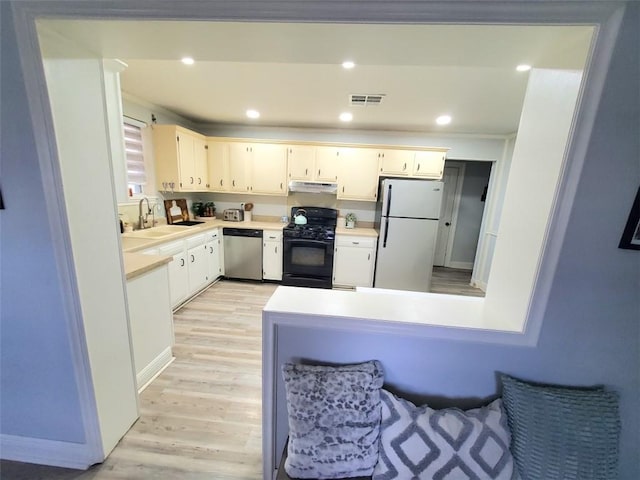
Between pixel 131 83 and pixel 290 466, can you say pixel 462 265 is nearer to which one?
pixel 290 466

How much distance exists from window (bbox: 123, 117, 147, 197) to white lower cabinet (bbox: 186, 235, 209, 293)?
91cm

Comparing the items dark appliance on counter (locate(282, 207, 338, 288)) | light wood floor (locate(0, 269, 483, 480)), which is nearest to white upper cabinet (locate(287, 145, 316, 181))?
dark appliance on counter (locate(282, 207, 338, 288))

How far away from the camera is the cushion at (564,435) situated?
880 mm

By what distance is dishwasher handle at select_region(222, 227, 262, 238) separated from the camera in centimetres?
378

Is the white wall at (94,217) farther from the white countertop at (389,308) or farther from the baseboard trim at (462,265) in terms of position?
the baseboard trim at (462,265)

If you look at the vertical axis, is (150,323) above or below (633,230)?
below

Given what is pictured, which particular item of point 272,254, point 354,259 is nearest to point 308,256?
point 272,254

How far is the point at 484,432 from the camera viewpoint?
926 mm

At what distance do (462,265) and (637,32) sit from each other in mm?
4971

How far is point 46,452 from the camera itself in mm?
1337

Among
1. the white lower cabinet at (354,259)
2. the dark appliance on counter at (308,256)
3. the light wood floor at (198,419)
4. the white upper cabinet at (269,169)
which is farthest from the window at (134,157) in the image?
the white lower cabinet at (354,259)

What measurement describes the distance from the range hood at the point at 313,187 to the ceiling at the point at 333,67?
2.96 ft

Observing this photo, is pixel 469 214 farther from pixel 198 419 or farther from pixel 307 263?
pixel 198 419

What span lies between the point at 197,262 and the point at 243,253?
0.71 metres
